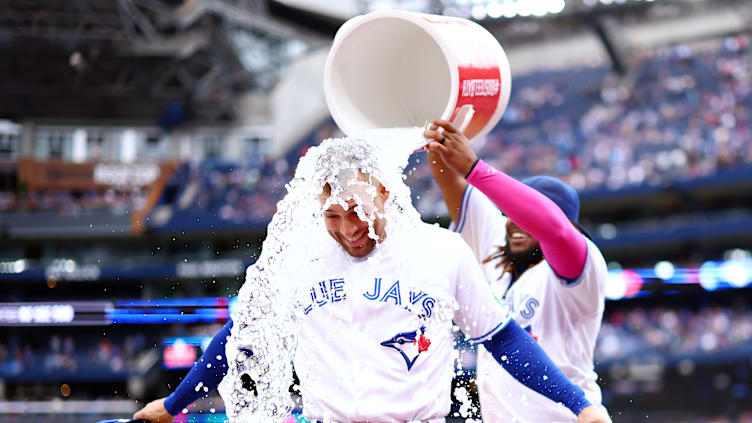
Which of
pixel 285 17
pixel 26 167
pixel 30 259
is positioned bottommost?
pixel 30 259

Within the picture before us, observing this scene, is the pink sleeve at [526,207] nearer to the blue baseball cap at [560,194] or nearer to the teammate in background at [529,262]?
the teammate in background at [529,262]

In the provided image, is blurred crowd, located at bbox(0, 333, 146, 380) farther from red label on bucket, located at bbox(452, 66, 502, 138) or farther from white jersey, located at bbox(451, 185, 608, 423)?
red label on bucket, located at bbox(452, 66, 502, 138)

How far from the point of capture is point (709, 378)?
18.6 metres

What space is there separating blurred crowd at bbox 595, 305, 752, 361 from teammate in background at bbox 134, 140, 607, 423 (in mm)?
16556

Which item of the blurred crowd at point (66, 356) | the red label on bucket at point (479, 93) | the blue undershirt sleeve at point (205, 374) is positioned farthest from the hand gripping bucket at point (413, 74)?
the blurred crowd at point (66, 356)

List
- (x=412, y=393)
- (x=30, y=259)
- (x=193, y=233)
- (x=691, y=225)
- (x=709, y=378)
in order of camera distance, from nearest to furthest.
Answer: (x=412, y=393), (x=709, y=378), (x=691, y=225), (x=193, y=233), (x=30, y=259)

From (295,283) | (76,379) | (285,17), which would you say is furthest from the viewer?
(285,17)

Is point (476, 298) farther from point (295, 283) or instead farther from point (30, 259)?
point (30, 259)

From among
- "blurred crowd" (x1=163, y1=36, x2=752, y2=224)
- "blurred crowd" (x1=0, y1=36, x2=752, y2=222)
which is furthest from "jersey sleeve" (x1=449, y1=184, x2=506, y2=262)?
"blurred crowd" (x1=163, y1=36, x2=752, y2=224)

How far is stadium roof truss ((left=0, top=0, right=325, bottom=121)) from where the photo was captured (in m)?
25.9

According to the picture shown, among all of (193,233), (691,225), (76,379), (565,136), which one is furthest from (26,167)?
(691,225)

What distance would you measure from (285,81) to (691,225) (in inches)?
673

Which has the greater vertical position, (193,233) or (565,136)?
(565,136)

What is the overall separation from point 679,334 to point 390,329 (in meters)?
17.9
